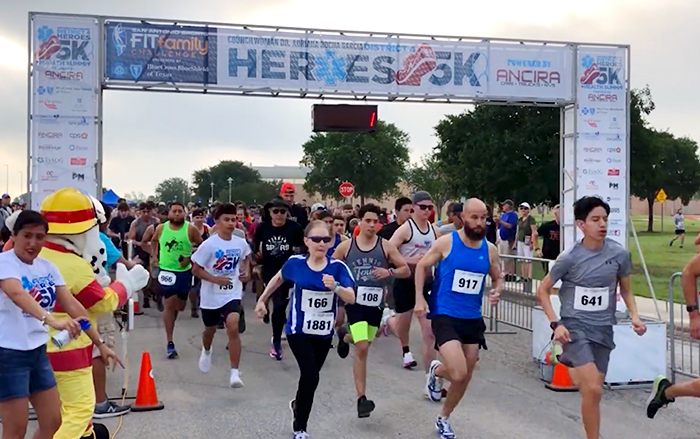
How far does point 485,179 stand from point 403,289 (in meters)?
30.5

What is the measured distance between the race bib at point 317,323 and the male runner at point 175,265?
3745mm

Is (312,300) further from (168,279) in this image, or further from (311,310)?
(168,279)

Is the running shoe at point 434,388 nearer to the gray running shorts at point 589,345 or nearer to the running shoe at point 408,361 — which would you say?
the running shoe at point 408,361

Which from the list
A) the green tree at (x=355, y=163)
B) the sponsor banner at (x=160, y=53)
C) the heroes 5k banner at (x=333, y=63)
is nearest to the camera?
the sponsor banner at (x=160, y=53)

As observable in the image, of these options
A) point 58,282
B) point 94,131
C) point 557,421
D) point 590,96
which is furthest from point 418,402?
point 590,96

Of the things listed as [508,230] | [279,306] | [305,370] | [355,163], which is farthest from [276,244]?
[355,163]

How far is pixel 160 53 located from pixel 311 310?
8.72m

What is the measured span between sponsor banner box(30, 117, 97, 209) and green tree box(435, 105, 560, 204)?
27040mm

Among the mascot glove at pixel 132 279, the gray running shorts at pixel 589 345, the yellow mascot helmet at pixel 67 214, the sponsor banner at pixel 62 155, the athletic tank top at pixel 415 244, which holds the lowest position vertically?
the gray running shorts at pixel 589 345

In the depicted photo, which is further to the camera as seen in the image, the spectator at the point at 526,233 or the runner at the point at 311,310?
the spectator at the point at 526,233

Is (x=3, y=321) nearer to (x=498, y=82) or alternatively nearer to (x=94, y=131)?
(x=94, y=131)

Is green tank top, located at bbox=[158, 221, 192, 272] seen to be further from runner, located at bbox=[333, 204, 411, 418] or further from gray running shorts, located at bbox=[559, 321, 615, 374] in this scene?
gray running shorts, located at bbox=[559, 321, 615, 374]

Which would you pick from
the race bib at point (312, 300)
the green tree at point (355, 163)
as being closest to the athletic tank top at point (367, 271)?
the race bib at point (312, 300)

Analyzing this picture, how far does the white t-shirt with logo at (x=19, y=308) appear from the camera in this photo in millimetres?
4039
